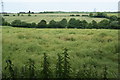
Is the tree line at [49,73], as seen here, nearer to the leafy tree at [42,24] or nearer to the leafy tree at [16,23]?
the leafy tree at [42,24]

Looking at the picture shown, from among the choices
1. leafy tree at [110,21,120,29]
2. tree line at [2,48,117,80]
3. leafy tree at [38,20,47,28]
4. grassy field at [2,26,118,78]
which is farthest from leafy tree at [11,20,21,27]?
tree line at [2,48,117,80]

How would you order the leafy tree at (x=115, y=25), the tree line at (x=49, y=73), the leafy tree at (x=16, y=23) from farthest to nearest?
the leafy tree at (x=16, y=23) < the leafy tree at (x=115, y=25) < the tree line at (x=49, y=73)

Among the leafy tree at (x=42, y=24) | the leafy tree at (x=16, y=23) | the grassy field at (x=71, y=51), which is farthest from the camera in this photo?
the leafy tree at (x=16, y=23)

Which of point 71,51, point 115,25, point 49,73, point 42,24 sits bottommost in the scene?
point 49,73

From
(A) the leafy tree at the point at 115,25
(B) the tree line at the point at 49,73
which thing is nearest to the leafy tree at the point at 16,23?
(A) the leafy tree at the point at 115,25

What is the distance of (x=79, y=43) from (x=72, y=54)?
2552mm

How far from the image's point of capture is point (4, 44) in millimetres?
13305

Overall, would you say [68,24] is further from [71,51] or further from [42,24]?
[71,51]

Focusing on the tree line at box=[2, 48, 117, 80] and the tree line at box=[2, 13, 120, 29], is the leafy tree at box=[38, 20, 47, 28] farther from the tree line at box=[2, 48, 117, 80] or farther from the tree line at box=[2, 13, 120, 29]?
the tree line at box=[2, 48, 117, 80]

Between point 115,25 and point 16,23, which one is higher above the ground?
point 16,23

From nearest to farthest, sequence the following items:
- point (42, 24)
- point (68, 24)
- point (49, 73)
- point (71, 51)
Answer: point (49, 73)
point (71, 51)
point (42, 24)
point (68, 24)

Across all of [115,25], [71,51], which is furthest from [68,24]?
[71,51]

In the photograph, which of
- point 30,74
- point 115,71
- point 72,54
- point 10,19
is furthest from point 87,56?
point 10,19

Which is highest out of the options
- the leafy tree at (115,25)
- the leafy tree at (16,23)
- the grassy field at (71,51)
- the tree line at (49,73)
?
the leafy tree at (16,23)
